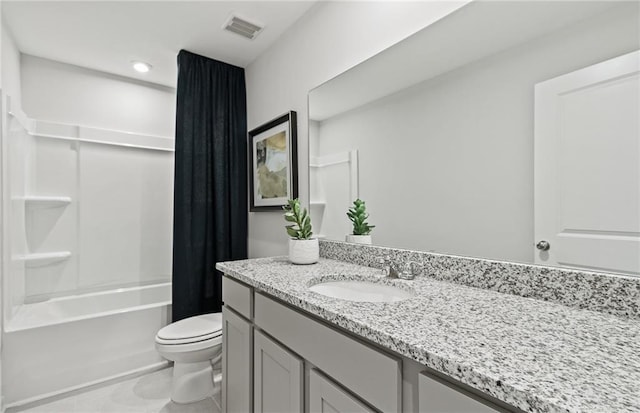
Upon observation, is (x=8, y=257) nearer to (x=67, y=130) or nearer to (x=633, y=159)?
(x=67, y=130)

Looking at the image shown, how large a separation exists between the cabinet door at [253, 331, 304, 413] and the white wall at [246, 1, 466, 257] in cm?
97

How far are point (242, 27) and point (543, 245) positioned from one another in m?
2.08

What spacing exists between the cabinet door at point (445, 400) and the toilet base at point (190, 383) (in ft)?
5.75

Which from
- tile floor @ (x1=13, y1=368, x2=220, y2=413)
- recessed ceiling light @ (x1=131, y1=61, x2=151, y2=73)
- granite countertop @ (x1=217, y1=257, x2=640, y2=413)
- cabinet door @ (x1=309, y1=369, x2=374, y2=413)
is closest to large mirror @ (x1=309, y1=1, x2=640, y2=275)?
granite countertop @ (x1=217, y1=257, x2=640, y2=413)

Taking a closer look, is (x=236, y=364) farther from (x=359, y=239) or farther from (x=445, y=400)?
(x=445, y=400)

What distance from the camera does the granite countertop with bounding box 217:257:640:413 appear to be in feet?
1.53

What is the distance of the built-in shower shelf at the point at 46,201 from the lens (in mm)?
2375

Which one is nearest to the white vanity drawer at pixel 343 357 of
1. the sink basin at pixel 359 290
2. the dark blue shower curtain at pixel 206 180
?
the sink basin at pixel 359 290

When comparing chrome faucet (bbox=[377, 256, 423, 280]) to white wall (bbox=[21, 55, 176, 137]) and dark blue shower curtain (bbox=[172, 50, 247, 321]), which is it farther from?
white wall (bbox=[21, 55, 176, 137])

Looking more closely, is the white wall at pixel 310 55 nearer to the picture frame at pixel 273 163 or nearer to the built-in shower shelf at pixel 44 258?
the picture frame at pixel 273 163

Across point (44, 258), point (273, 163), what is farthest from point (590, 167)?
point (44, 258)

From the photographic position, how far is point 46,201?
2.43 m

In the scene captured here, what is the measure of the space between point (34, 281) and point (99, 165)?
40.6 inches

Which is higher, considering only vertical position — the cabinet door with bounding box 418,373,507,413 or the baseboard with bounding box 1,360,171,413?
the cabinet door with bounding box 418,373,507,413
